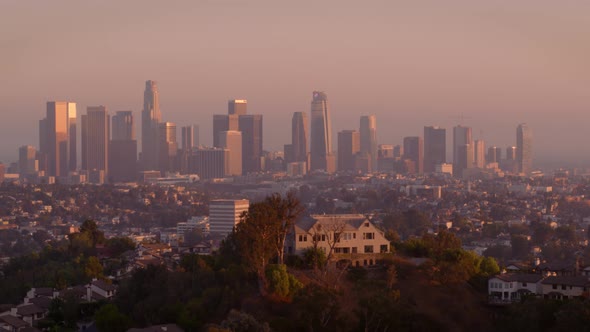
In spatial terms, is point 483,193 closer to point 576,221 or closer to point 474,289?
point 576,221

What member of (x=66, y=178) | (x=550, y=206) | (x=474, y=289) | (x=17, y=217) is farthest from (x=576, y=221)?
(x=66, y=178)

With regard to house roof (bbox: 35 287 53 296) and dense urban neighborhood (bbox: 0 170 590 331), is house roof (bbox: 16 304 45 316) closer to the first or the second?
dense urban neighborhood (bbox: 0 170 590 331)

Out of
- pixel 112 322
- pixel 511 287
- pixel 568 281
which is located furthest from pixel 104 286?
pixel 568 281

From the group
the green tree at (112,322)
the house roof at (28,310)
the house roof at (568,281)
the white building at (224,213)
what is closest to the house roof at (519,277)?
the house roof at (568,281)

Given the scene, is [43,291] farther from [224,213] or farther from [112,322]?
[224,213]

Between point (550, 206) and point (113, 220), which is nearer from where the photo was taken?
point (113, 220)

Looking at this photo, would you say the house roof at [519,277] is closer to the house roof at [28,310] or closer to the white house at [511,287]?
the white house at [511,287]

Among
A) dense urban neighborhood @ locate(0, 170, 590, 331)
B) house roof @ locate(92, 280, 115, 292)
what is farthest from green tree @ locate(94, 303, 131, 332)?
house roof @ locate(92, 280, 115, 292)
